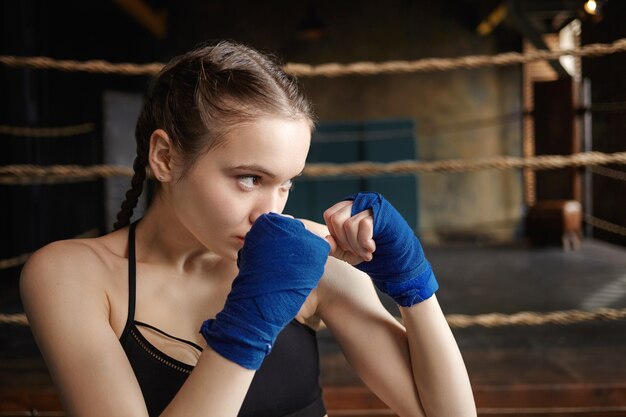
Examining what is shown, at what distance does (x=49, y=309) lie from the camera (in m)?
0.69

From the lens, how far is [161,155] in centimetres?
77

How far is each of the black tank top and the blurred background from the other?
342 mm

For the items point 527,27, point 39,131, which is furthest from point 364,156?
point 39,131

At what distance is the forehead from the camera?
26.7 inches

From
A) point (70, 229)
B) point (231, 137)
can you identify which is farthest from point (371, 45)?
point (231, 137)

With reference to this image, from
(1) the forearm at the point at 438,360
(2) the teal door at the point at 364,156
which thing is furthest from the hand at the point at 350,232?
(2) the teal door at the point at 364,156

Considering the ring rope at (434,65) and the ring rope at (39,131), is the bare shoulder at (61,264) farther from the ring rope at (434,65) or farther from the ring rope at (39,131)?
the ring rope at (39,131)

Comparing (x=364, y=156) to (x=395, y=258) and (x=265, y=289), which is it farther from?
(x=265, y=289)

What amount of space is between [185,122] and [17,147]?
307 cm

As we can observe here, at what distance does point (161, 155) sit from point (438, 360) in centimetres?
45

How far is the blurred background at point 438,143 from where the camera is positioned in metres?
1.53

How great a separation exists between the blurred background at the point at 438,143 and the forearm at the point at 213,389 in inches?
16.4

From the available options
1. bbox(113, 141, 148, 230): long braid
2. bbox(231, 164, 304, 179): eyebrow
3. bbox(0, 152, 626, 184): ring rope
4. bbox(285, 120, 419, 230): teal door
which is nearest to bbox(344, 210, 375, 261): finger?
bbox(231, 164, 304, 179): eyebrow

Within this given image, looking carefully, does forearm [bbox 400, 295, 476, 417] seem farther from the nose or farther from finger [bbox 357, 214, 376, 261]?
Answer: the nose
